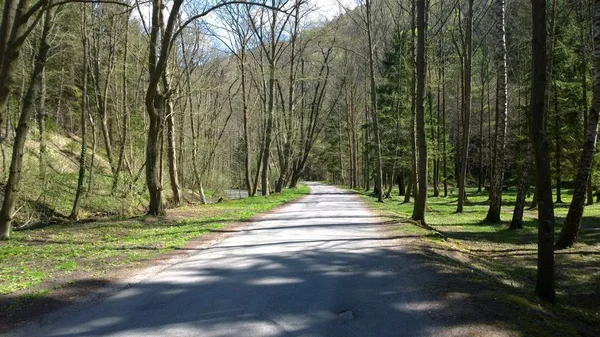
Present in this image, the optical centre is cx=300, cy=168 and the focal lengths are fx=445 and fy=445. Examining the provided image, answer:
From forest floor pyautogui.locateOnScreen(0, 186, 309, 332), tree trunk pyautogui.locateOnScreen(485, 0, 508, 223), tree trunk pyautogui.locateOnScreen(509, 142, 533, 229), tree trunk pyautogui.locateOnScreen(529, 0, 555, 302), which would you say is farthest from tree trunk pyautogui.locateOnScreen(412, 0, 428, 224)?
tree trunk pyautogui.locateOnScreen(529, 0, 555, 302)

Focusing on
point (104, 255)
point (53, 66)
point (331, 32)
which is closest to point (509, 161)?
point (331, 32)

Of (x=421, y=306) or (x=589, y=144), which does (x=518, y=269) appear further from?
(x=421, y=306)

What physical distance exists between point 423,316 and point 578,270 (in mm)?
6262

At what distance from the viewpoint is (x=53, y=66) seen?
91.0 feet

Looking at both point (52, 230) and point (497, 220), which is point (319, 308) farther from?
point (497, 220)

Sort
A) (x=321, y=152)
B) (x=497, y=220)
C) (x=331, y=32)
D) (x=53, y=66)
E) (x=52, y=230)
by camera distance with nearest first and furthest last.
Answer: (x=52, y=230) < (x=497, y=220) < (x=53, y=66) < (x=331, y=32) < (x=321, y=152)

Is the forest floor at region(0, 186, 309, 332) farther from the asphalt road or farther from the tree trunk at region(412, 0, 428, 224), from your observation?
the tree trunk at region(412, 0, 428, 224)

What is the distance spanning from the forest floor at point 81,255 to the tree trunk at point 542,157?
6.13m

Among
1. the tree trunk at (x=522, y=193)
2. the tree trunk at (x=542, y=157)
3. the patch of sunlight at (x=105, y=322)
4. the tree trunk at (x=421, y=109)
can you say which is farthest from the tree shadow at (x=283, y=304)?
the tree trunk at (x=522, y=193)

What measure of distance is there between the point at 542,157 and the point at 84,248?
336 inches

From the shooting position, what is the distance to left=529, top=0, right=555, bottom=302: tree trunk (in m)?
6.05

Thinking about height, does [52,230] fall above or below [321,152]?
below

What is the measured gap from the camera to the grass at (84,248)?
6.57m

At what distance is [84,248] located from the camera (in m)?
9.16
